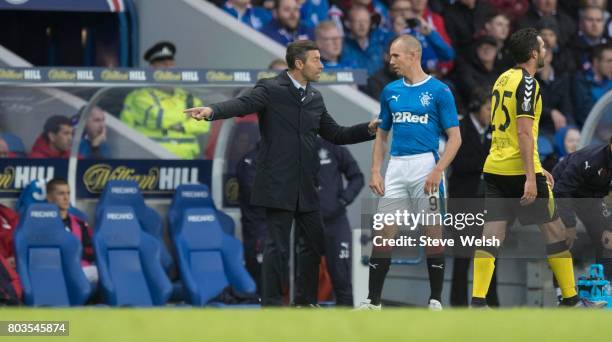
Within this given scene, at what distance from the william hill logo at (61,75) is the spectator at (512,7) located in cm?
600

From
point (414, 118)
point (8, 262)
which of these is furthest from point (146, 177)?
point (414, 118)

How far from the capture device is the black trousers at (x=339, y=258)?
1500cm

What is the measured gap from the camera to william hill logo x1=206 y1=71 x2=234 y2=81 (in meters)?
14.7

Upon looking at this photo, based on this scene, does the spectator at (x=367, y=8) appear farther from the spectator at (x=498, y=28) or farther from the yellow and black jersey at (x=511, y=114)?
the yellow and black jersey at (x=511, y=114)

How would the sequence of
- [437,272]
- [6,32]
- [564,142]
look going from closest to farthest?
A: [437,272] < [564,142] < [6,32]

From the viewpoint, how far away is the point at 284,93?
11.7 m

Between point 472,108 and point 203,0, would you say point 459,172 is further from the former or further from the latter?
point 203,0

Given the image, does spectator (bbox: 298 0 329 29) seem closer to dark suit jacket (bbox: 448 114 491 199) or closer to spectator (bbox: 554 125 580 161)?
spectator (bbox: 554 125 580 161)

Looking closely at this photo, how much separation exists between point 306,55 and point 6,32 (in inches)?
265

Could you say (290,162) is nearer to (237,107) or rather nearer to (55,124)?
(237,107)

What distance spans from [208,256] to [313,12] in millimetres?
3441
